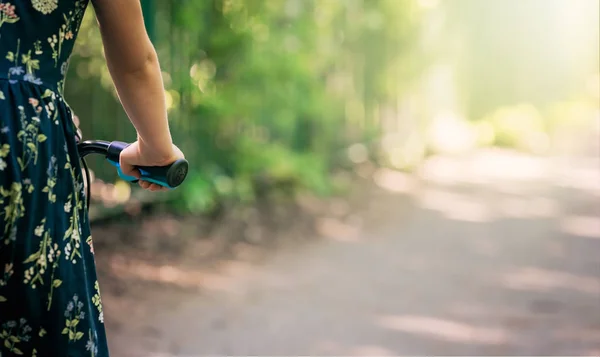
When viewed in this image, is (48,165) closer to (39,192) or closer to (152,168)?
(39,192)

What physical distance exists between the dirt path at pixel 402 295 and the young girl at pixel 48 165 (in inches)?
99.1

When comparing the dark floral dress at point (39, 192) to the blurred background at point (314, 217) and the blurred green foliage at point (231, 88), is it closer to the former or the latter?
the blurred background at point (314, 217)

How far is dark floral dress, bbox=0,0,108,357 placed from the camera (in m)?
1.30

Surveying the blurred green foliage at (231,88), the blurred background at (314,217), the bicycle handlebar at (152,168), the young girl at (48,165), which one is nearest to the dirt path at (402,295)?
the blurred background at (314,217)

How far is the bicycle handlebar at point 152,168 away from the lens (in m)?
1.49

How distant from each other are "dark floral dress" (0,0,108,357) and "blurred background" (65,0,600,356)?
99.4 inches

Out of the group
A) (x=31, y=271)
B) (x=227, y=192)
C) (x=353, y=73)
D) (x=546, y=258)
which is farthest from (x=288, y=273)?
(x=353, y=73)

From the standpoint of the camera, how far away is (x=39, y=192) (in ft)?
4.33

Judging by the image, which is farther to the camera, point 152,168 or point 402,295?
point 402,295

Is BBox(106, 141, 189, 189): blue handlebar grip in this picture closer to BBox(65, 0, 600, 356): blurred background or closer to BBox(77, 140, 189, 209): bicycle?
BBox(77, 140, 189, 209): bicycle

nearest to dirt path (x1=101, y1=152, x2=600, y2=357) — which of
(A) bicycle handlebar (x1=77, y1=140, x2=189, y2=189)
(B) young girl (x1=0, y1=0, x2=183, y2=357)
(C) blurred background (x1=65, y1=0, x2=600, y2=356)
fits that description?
(C) blurred background (x1=65, y1=0, x2=600, y2=356)

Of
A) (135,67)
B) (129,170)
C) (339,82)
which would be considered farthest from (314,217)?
(135,67)

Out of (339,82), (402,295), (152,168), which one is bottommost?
(152,168)

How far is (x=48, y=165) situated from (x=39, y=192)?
2.0 inches
